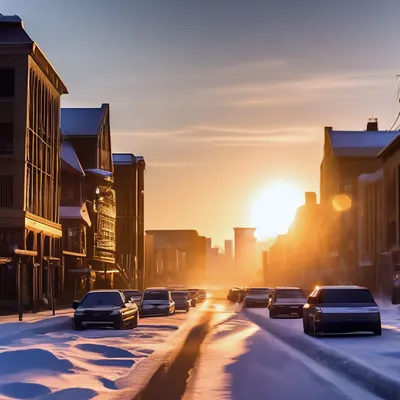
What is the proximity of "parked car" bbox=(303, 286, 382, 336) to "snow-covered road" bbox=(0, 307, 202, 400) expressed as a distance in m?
5.10

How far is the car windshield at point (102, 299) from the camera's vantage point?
34.1 metres

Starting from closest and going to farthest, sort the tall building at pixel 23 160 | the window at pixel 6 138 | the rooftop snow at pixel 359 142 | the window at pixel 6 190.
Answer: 1. the tall building at pixel 23 160
2. the window at pixel 6 190
3. the window at pixel 6 138
4. the rooftop snow at pixel 359 142

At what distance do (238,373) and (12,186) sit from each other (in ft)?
113

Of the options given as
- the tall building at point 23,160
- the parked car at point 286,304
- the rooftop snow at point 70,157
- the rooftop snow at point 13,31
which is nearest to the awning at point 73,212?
the rooftop snow at point 70,157

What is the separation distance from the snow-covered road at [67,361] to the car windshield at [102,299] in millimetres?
3267

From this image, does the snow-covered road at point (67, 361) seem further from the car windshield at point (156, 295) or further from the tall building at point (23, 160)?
the car windshield at point (156, 295)

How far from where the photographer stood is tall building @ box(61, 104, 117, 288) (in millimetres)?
77000

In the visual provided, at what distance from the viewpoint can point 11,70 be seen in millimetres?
50625

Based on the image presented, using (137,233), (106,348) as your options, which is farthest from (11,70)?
(137,233)

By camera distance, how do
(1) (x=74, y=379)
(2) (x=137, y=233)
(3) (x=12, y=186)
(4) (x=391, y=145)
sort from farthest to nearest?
(2) (x=137, y=233)
(4) (x=391, y=145)
(3) (x=12, y=186)
(1) (x=74, y=379)

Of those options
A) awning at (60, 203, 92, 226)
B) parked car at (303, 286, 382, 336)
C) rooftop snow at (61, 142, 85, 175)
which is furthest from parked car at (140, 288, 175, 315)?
rooftop snow at (61, 142, 85, 175)

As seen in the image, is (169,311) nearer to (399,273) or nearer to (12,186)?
(12,186)

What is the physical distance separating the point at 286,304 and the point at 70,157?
3498cm

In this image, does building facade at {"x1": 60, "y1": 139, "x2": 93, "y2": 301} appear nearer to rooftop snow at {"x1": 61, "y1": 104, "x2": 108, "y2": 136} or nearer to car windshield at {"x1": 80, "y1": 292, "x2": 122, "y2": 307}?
rooftop snow at {"x1": 61, "y1": 104, "x2": 108, "y2": 136}
